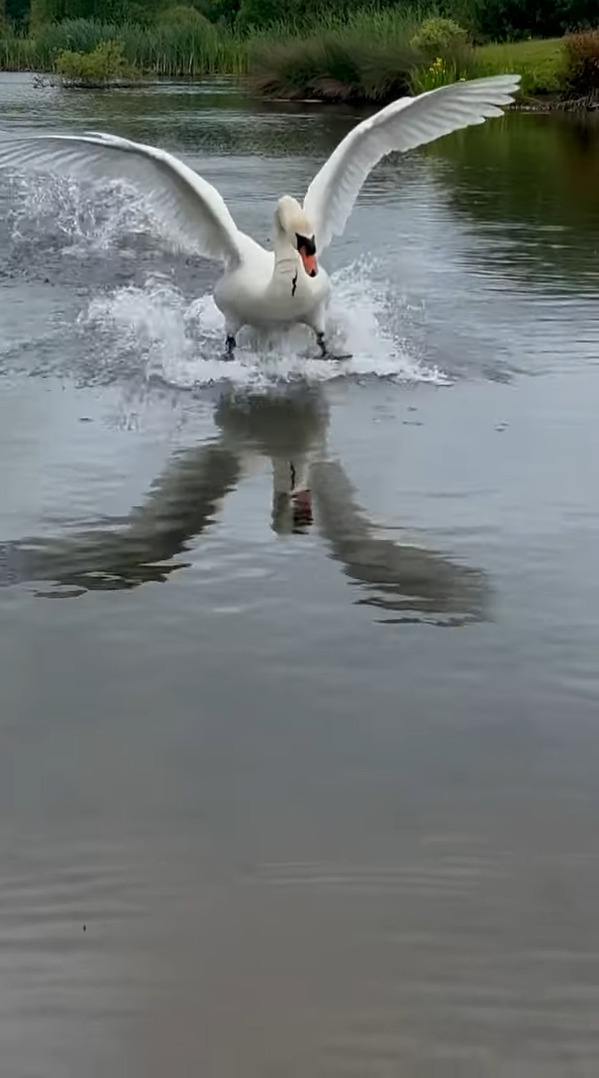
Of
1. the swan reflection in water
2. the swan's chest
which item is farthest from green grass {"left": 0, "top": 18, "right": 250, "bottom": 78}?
the swan reflection in water

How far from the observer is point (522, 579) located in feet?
20.4

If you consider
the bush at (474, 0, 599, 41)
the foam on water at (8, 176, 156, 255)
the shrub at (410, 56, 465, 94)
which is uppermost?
the bush at (474, 0, 599, 41)

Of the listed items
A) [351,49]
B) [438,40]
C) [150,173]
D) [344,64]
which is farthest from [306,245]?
[344,64]

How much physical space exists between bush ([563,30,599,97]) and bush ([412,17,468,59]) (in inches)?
118

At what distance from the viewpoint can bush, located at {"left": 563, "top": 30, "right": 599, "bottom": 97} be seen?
36125 mm

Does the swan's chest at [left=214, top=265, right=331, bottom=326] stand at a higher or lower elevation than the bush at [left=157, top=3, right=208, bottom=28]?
lower

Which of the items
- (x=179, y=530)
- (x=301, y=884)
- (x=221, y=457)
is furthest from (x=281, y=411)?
(x=301, y=884)

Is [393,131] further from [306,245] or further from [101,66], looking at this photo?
[101,66]

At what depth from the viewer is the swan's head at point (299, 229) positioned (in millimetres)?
9164

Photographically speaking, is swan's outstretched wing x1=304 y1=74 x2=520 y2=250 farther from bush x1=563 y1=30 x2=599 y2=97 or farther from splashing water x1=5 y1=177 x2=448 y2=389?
bush x1=563 y1=30 x2=599 y2=97

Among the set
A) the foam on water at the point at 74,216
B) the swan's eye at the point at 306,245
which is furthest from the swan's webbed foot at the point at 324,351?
the foam on water at the point at 74,216

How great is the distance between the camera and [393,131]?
10.3m

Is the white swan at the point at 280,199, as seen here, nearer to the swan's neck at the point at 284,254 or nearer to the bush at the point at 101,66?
the swan's neck at the point at 284,254

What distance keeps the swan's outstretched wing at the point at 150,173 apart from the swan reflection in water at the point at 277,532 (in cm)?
180
